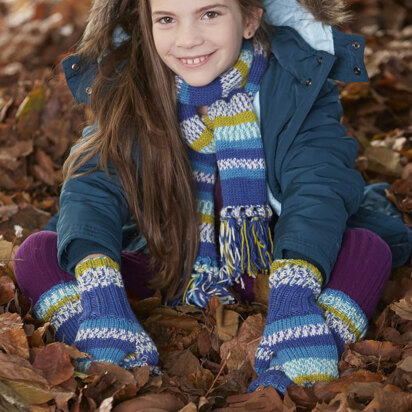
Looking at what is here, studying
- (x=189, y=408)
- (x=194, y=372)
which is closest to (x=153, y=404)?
(x=189, y=408)

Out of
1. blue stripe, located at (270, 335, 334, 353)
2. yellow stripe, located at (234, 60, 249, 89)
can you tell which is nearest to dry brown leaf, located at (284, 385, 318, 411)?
blue stripe, located at (270, 335, 334, 353)

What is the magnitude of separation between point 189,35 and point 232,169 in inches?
14.9

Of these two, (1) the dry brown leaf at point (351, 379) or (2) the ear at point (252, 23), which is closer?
(1) the dry brown leaf at point (351, 379)

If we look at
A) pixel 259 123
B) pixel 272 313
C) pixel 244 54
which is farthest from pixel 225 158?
pixel 272 313

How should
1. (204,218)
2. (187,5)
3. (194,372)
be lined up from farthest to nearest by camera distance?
(204,218)
(187,5)
(194,372)

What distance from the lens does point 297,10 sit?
2023 millimetres

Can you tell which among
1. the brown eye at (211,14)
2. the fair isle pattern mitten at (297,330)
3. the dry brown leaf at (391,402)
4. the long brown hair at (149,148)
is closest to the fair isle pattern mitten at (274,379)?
the fair isle pattern mitten at (297,330)

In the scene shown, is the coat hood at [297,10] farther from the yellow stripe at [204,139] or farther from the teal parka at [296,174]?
the yellow stripe at [204,139]

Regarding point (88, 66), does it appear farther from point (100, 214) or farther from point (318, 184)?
point (318, 184)

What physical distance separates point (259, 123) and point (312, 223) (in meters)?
0.36

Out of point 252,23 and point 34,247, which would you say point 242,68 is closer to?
point 252,23

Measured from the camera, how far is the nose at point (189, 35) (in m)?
1.81

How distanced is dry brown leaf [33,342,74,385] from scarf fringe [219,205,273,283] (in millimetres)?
595

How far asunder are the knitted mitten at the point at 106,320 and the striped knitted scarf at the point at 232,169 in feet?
0.99
